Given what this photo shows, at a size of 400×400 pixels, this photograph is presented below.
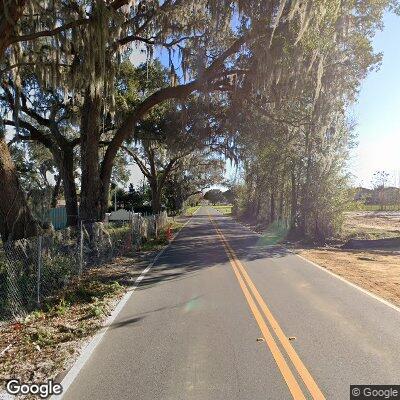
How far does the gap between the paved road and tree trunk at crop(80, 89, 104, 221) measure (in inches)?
269

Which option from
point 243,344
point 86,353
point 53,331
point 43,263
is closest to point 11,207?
point 43,263

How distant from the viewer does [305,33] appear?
43.6ft

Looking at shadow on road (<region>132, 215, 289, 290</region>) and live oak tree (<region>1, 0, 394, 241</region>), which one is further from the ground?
live oak tree (<region>1, 0, 394, 241</region>)

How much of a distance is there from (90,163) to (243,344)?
12074 mm

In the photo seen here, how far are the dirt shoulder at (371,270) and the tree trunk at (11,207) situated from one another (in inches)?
332

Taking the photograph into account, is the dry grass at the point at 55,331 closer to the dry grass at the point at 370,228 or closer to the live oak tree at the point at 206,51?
the live oak tree at the point at 206,51

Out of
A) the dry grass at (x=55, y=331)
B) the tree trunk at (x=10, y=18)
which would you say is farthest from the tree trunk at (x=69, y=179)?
the tree trunk at (x=10, y=18)

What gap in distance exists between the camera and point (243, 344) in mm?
6051

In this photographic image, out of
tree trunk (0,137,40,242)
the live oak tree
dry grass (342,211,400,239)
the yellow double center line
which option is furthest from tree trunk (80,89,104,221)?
dry grass (342,211,400,239)

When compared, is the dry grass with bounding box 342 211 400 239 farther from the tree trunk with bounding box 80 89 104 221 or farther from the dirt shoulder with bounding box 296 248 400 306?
the tree trunk with bounding box 80 89 104 221

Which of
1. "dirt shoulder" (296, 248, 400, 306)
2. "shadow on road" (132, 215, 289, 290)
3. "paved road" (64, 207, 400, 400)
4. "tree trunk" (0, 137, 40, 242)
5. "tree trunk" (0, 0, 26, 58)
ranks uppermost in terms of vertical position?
"tree trunk" (0, 0, 26, 58)

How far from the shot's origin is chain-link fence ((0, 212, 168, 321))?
27.3ft

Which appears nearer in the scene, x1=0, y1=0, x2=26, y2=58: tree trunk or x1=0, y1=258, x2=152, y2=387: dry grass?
x1=0, y1=258, x2=152, y2=387: dry grass

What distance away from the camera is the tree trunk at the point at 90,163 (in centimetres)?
1664
